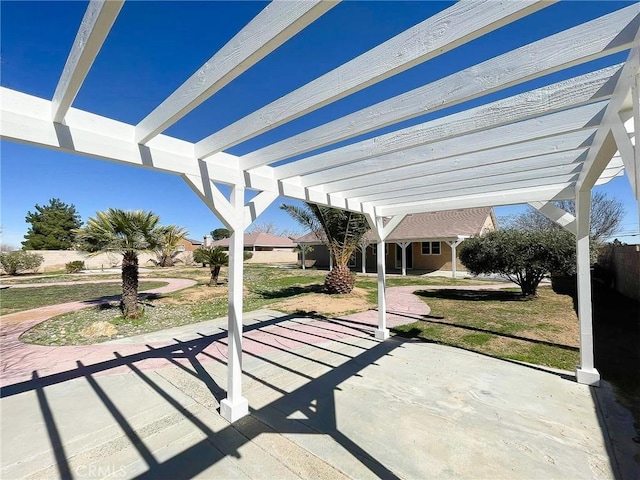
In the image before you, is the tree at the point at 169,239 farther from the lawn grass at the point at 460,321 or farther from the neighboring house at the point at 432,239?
the neighboring house at the point at 432,239

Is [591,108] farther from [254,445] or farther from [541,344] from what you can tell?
[541,344]

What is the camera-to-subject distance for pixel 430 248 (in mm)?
21141

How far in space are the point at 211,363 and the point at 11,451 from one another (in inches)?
92.9

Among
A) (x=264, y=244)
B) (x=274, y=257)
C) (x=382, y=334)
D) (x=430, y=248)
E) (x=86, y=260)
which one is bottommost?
(x=382, y=334)

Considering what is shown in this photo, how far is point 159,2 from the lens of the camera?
102 inches

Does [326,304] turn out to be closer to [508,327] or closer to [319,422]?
[508,327]

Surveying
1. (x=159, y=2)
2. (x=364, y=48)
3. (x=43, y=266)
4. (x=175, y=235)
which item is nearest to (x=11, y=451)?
(x=159, y=2)

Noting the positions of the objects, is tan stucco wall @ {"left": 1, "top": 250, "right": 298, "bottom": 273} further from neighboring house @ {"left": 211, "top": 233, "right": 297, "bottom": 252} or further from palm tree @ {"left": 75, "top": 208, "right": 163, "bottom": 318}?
palm tree @ {"left": 75, "top": 208, "right": 163, "bottom": 318}

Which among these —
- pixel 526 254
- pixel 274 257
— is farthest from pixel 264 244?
pixel 526 254

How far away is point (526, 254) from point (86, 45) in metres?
11.9

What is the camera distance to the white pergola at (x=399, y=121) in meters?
1.59

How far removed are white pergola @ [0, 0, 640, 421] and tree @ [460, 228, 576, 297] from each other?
6496 mm

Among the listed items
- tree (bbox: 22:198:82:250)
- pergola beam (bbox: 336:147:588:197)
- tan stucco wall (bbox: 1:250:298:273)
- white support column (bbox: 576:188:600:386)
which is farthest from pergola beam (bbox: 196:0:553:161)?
tree (bbox: 22:198:82:250)

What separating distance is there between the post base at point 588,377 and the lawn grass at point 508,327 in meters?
0.53
